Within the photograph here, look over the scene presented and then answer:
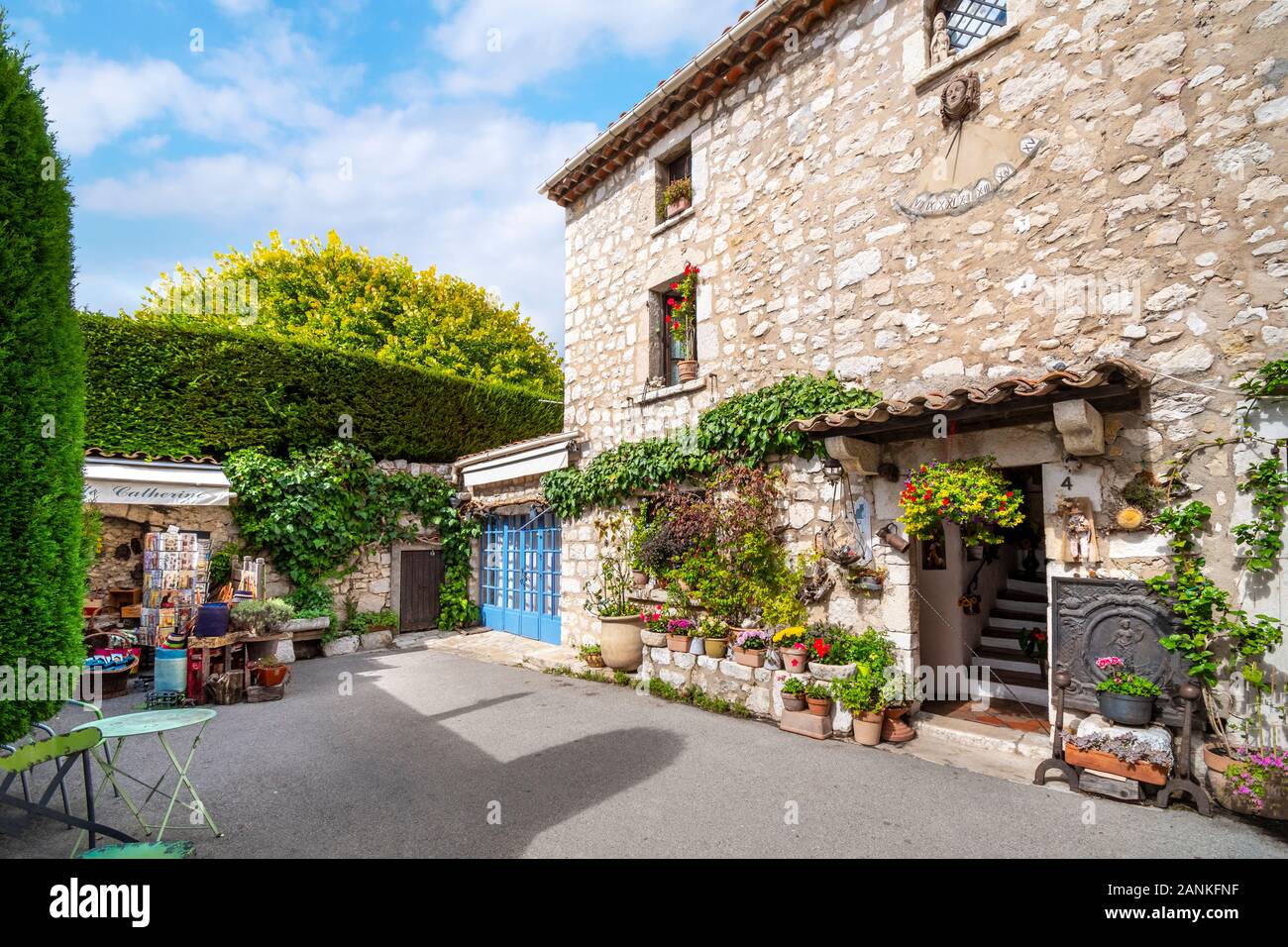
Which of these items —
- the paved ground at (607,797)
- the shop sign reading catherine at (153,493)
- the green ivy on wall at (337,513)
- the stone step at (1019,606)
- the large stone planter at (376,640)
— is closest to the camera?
the paved ground at (607,797)

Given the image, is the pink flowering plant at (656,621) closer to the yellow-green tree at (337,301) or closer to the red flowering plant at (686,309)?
the red flowering plant at (686,309)

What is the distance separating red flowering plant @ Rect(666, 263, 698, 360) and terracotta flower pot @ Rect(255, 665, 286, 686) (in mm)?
6204

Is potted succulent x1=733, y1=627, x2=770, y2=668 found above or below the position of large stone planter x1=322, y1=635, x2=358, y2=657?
above

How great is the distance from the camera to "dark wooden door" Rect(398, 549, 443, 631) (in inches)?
441

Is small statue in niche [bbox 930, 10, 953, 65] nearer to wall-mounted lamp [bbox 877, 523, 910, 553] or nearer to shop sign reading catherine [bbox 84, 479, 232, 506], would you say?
wall-mounted lamp [bbox 877, 523, 910, 553]

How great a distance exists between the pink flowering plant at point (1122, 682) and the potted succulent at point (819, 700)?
196cm

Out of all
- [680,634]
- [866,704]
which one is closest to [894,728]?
[866,704]

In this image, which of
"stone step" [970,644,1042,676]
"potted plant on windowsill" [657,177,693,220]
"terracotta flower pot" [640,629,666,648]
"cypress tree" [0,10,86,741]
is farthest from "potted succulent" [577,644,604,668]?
"potted plant on windowsill" [657,177,693,220]

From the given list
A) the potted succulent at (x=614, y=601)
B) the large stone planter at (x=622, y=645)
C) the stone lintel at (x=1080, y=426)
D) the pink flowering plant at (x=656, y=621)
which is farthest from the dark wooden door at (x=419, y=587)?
the stone lintel at (x=1080, y=426)

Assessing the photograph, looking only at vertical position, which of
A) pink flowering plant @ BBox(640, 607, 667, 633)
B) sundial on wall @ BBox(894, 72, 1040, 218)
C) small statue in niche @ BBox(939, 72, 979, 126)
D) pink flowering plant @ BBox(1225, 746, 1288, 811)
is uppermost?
small statue in niche @ BBox(939, 72, 979, 126)

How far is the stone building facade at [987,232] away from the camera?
13.4ft

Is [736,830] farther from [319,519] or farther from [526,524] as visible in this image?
[319,519]

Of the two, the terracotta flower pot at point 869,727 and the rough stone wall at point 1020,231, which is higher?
the rough stone wall at point 1020,231
